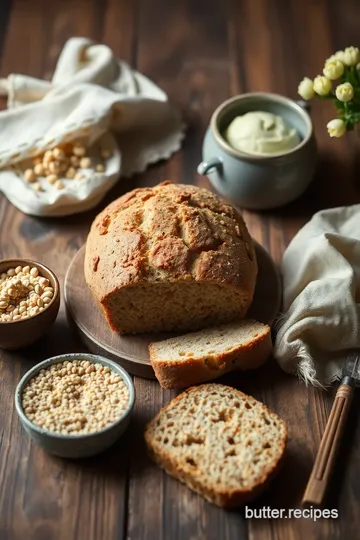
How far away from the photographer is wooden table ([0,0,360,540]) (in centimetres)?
196

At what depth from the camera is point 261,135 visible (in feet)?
8.93

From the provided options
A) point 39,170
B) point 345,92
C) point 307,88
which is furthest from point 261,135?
point 39,170

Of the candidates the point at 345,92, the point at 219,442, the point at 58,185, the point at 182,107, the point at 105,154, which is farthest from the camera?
the point at 182,107

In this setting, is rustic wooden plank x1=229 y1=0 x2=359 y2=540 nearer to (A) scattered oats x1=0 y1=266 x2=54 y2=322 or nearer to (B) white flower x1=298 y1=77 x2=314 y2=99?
(B) white flower x1=298 y1=77 x2=314 y2=99

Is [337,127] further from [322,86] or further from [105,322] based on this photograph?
[105,322]

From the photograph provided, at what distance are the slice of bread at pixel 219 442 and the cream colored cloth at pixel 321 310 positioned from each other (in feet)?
0.79

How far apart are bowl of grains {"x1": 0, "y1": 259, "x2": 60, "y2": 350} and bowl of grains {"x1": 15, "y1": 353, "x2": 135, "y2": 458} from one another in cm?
15

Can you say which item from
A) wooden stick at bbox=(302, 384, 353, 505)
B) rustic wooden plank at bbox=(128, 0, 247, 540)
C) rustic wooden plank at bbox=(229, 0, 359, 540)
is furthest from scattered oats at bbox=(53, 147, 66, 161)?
wooden stick at bbox=(302, 384, 353, 505)

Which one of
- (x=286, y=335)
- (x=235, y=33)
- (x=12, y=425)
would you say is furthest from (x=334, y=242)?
(x=235, y=33)

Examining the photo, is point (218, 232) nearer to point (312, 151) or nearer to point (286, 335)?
point (286, 335)

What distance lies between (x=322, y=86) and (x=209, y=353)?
3.59 ft

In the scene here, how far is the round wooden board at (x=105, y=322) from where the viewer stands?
228 cm

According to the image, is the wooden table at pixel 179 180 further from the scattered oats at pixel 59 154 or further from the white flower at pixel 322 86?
the white flower at pixel 322 86

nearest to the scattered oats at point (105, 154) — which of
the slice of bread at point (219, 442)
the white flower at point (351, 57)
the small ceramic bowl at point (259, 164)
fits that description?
the small ceramic bowl at point (259, 164)
